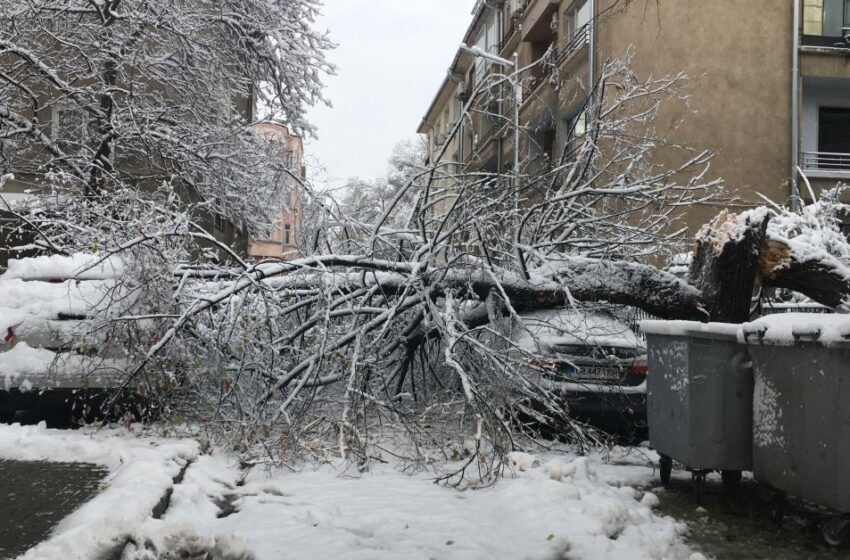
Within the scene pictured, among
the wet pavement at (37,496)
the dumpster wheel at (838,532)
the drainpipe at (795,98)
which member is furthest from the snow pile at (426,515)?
the drainpipe at (795,98)

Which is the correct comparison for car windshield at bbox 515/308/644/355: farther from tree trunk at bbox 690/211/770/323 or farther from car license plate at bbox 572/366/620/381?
tree trunk at bbox 690/211/770/323

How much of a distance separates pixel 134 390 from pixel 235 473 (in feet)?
6.04

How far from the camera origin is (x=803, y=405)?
437 centimetres

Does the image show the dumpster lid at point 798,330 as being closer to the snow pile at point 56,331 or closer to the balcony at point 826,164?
the snow pile at point 56,331

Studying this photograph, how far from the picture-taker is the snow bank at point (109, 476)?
12.3 feet

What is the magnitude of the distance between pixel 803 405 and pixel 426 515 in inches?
89.4

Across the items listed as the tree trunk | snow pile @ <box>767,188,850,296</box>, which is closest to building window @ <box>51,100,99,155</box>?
the tree trunk

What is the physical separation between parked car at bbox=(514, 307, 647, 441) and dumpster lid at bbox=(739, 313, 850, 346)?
5.67 ft

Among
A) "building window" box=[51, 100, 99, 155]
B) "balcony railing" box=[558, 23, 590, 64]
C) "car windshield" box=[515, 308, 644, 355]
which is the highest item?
"balcony railing" box=[558, 23, 590, 64]

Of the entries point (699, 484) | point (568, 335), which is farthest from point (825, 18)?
point (699, 484)

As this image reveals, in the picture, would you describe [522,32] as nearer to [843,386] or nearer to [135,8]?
[135,8]

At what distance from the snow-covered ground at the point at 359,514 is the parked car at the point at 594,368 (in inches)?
27.3

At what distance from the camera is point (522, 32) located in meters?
23.3

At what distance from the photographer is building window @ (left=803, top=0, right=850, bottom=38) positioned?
17500 millimetres
